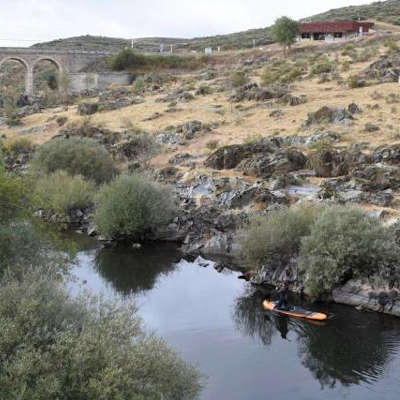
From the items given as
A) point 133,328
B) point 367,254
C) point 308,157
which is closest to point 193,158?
point 308,157

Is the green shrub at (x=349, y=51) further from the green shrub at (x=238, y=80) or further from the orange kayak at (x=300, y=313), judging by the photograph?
A: the orange kayak at (x=300, y=313)

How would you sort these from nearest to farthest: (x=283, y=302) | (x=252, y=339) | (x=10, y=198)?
(x=10, y=198), (x=252, y=339), (x=283, y=302)

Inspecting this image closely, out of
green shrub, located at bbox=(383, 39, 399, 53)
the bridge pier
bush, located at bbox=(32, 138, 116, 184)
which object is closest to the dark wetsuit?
bush, located at bbox=(32, 138, 116, 184)

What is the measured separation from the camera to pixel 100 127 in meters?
56.1

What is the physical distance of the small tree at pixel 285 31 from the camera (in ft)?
274

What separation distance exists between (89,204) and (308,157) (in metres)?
13.5

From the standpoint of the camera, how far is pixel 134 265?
99.2 feet

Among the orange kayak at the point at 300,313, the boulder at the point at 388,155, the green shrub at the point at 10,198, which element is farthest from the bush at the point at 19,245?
the boulder at the point at 388,155

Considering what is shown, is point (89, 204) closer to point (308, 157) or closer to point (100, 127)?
point (308, 157)

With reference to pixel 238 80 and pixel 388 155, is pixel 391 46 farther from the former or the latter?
pixel 388 155

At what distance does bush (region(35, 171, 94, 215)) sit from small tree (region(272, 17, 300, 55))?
5231cm

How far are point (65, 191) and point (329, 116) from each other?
2020cm

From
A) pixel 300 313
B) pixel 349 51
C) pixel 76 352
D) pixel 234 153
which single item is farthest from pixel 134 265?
pixel 349 51

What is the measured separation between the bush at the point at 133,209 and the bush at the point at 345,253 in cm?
1024
